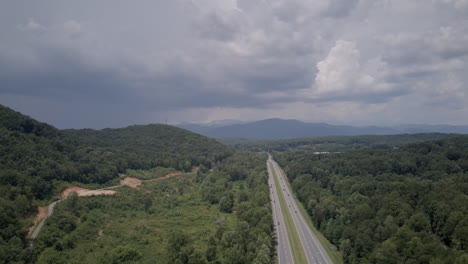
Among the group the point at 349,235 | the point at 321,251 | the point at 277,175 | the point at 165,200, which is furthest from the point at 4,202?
the point at 277,175

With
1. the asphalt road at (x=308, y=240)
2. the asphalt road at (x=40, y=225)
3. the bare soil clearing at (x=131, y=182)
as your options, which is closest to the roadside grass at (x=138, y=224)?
the asphalt road at (x=40, y=225)

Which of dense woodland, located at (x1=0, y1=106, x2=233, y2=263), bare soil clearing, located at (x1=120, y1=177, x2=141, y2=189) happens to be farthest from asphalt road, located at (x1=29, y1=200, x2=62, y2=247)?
bare soil clearing, located at (x1=120, y1=177, x2=141, y2=189)

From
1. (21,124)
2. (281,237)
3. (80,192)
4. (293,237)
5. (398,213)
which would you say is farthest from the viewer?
(21,124)

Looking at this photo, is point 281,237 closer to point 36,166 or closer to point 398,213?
point 398,213

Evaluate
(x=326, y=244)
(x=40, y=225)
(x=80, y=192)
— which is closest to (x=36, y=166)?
(x=80, y=192)

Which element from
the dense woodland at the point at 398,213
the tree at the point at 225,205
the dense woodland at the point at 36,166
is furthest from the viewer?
the tree at the point at 225,205

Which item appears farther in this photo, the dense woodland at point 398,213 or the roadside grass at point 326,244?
the roadside grass at point 326,244

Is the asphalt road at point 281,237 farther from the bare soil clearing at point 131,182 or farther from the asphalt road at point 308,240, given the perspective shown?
the bare soil clearing at point 131,182
